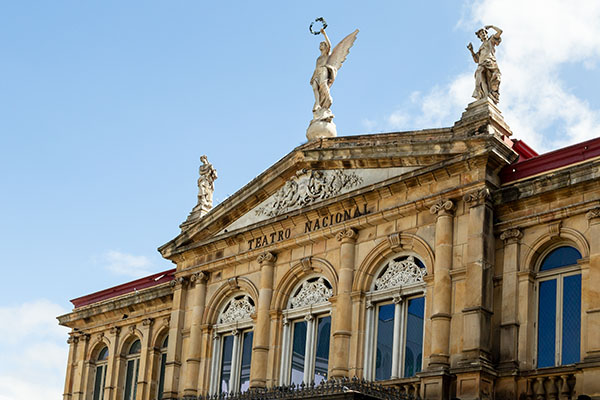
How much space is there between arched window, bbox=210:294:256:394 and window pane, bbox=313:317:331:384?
8.09 ft

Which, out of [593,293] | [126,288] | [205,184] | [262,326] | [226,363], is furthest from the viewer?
[126,288]

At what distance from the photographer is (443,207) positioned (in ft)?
74.6

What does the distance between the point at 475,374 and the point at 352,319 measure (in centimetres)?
409

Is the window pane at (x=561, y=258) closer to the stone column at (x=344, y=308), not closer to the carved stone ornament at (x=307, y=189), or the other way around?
the stone column at (x=344, y=308)

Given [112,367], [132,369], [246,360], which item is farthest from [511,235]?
[112,367]

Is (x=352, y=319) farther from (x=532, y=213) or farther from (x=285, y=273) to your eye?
(x=532, y=213)

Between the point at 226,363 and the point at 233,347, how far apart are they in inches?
19.8

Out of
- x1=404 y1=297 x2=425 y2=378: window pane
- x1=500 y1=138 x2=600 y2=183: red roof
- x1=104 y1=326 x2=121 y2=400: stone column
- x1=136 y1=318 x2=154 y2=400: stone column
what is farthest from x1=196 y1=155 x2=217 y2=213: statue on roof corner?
x1=500 y1=138 x2=600 y2=183: red roof

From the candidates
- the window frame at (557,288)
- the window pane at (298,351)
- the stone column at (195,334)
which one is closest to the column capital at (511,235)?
the window frame at (557,288)

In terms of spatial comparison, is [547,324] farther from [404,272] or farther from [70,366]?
[70,366]

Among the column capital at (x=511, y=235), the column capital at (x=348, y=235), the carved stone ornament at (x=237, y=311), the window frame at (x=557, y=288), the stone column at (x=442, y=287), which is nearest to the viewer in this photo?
the window frame at (x=557, y=288)

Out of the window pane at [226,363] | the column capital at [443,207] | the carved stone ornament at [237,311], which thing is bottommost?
the window pane at [226,363]

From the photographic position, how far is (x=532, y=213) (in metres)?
21.8

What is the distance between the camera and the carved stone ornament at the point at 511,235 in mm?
21938
